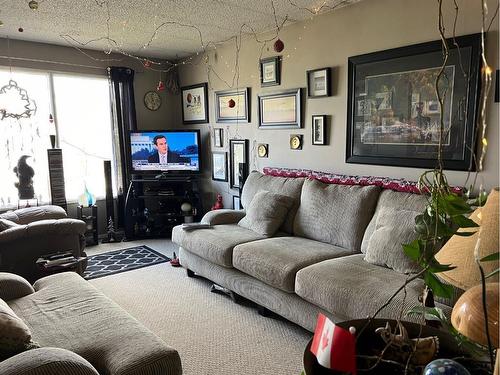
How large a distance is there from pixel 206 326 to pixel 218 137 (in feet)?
8.63

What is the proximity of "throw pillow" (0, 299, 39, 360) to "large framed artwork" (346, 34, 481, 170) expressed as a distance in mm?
2434

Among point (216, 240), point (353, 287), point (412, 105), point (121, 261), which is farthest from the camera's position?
point (121, 261)

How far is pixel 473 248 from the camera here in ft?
2.97

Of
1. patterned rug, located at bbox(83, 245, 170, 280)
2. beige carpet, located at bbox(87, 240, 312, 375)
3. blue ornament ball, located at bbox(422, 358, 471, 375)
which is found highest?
blue ornament ball, located at bbox(422, 358, 471, 375)

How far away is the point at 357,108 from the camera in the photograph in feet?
10.3

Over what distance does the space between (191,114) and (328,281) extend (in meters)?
3.59

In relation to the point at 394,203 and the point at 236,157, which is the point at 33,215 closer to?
the point at 236,157

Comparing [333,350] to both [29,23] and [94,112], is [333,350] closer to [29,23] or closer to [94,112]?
[29,23]

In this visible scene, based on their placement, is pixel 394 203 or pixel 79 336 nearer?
pixel 79 336

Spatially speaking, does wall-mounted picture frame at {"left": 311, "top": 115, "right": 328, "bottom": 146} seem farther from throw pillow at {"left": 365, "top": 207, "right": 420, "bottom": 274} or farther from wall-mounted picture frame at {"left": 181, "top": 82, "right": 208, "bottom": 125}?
wall-mounted picture frame at {"left": 181, "top": 82, "right": 208, "bottom": 125}

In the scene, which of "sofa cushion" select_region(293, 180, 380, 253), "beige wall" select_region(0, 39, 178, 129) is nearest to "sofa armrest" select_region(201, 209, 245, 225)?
"sofa cushion" select_region(293, 180, 380, 253)

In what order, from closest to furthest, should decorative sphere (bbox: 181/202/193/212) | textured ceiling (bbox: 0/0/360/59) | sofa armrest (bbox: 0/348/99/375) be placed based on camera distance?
sofa armrest (bbox: 0/348/99/375)
textured ceiling (bbox: 0/0/360/59)
decorative sphere (bbox: 181/202/193/212)

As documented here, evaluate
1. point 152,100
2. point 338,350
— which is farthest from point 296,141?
point 338,350

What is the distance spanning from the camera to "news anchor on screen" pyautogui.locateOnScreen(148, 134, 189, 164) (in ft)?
15.7
